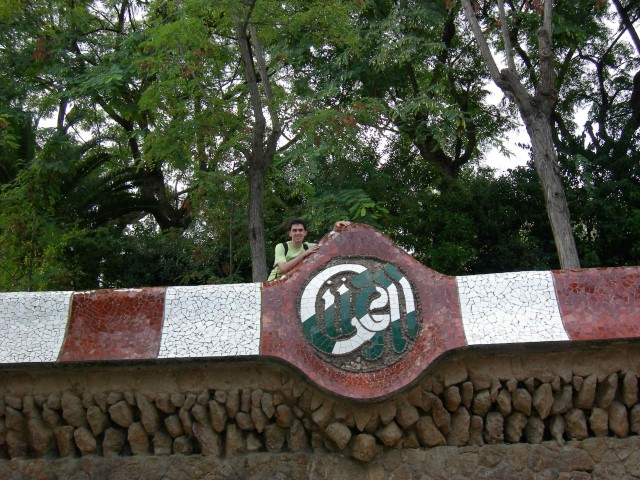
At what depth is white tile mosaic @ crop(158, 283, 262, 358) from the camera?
14.7 ft

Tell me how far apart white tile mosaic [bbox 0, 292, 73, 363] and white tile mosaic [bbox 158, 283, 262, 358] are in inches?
26.2

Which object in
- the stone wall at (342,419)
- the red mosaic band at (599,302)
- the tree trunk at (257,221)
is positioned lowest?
the stone wall at (342,419)

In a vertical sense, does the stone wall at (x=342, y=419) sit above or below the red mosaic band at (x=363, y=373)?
below

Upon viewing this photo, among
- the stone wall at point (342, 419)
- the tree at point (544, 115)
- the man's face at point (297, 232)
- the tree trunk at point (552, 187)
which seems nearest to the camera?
the stone wall at point (342, 419)

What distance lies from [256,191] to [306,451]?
3032 mm

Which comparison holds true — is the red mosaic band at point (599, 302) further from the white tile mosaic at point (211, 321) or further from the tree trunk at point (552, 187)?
the tree trunk at point (552, 187)

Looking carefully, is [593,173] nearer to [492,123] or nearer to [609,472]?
[492,123]

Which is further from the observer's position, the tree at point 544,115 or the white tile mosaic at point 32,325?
the tree at point 544,115

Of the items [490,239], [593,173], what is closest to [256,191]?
[490,239]

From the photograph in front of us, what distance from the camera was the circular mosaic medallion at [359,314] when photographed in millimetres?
4488

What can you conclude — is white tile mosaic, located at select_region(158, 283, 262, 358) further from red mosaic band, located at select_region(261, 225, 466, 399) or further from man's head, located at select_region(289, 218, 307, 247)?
man's head, located at select_region(289, 218, 307, 247)

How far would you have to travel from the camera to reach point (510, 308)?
15.1ft

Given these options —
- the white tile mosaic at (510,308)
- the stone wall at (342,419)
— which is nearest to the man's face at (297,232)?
the stone wall at (342,419)

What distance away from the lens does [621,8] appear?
1110cm
